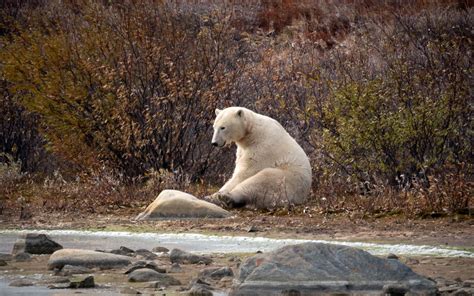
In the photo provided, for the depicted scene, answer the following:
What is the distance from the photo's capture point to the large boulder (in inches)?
239

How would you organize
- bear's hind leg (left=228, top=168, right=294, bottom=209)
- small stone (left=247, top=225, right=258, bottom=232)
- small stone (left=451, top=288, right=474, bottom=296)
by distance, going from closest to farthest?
small stone (left=451, top=288, right=474, bottom=296)
small stone (left=247, top=225, right=258, bottom=232)
bear's hind leg (left=228, top=168, right=294, bottom=209)

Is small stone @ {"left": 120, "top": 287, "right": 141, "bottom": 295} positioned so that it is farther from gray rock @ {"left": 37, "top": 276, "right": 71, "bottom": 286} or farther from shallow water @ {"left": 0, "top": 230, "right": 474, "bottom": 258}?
shallow water @ {"left": 0, "top": 230, "right": 474, "bottom": 258}

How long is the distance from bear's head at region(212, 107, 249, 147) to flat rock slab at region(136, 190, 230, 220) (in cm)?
186

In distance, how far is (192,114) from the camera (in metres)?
16.3

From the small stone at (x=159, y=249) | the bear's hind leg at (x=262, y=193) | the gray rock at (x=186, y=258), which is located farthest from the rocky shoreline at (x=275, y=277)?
the bear's hind leg at (x=262, y=193)

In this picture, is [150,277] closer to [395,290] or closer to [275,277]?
[275,277]

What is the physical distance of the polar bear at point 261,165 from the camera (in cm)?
1266

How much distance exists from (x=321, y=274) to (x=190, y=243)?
334 centimetres

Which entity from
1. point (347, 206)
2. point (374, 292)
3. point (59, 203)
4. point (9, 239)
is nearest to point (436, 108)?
point (347, 206)

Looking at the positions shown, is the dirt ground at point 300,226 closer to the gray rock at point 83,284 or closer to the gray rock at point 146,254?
the gray rock at point 146,254

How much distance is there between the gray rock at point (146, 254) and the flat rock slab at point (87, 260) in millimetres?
487

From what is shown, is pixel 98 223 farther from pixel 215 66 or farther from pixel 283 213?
pixel 215 66

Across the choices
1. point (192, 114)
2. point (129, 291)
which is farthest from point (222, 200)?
point (129, 291)

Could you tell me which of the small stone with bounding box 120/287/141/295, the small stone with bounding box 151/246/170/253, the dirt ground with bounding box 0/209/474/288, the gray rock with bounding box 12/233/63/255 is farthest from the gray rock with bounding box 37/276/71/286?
the small stone with bounding box 151/246/170/253
